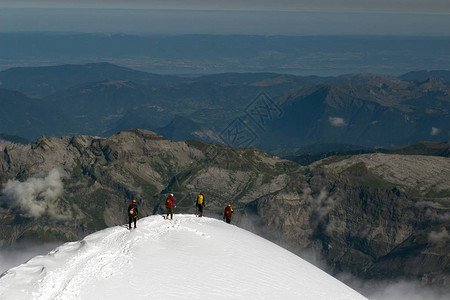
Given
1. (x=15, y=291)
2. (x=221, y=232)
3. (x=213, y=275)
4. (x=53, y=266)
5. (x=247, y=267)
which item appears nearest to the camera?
(x=15, y=291)

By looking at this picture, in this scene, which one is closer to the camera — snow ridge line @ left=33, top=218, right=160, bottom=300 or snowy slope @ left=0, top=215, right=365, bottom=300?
snow ridge line @ left=33, top=218, right=160, bottom=300

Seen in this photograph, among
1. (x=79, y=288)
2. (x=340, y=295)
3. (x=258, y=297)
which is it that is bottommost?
(x=340, y=295)

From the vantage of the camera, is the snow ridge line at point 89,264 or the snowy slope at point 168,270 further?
the snowy slope at point 168,270

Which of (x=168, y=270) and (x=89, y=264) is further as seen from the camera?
(x=168, y=270)

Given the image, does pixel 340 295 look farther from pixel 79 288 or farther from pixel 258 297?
pixel 79 288

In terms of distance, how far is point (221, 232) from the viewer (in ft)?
218

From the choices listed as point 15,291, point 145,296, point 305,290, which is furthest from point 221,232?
point 15,291

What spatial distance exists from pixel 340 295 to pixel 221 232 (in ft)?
59.8

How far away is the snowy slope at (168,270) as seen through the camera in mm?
47656

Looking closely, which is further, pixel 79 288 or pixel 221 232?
pixel 221 232

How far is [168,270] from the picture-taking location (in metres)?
52.8

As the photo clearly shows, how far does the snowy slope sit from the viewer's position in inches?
1876

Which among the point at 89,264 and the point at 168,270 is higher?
the point at 89,264

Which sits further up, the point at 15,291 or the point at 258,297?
the point at 15,291
